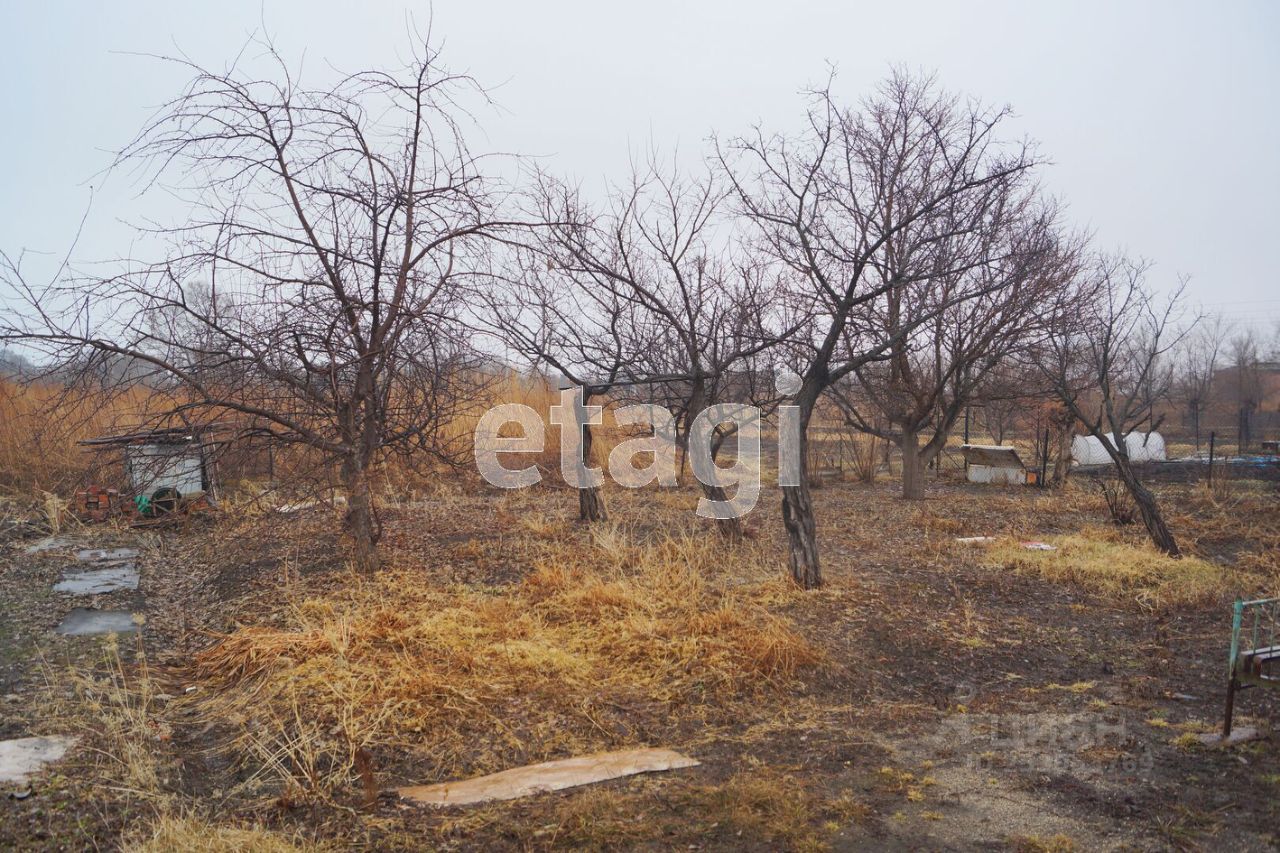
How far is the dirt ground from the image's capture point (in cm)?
359

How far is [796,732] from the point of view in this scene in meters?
4.67

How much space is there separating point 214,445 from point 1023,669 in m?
5.68

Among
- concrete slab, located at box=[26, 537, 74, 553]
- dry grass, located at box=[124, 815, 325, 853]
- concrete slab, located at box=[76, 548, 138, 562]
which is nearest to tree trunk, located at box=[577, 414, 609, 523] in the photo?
concrete slab, located at box=[76, 548, 138, 562]

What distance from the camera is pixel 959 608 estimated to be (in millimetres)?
7105

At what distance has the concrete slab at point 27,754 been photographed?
3987 millimetres

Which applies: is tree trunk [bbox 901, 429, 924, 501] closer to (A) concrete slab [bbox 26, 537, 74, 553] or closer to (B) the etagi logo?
Answer: (B) the etagi logo

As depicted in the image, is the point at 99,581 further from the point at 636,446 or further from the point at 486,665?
the point at 636,446

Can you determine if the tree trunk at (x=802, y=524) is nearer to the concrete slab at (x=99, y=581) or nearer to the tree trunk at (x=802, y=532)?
the tree trunk at (x=802, y=532)

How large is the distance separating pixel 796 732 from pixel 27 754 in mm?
3609

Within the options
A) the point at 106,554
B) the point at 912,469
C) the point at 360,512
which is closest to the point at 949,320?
the point at 912,469

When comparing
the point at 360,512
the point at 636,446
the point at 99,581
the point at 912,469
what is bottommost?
the point at 99,581

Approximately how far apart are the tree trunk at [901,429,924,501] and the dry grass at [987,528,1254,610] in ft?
14.7

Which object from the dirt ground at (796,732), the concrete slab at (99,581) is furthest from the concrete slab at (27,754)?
the concrete slab at (99,581)

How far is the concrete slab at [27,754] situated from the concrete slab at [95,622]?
2312 millimetres
